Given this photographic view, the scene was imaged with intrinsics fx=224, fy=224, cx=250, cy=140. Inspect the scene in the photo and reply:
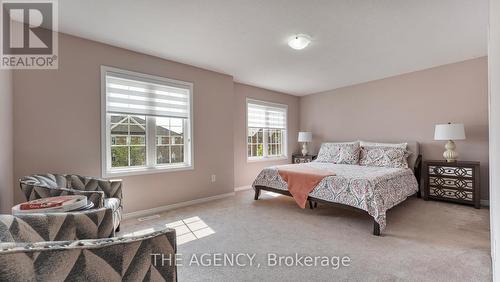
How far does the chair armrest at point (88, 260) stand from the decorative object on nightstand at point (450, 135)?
14.2 feet

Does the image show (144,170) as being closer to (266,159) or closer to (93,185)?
(93,185)

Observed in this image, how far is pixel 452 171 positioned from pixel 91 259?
185 inches

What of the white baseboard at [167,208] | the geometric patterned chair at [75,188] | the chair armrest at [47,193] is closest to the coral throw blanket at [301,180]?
the white baseboard at [167,208]

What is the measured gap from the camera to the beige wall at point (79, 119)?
246 centimetres

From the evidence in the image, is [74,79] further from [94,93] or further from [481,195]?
[481,195]

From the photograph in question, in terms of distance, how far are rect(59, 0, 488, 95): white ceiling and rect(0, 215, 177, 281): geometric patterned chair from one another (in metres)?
2.10

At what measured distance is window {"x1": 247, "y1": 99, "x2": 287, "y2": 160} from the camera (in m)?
5.11

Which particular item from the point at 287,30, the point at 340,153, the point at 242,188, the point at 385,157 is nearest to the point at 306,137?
the point at 340,153

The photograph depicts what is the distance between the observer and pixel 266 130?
214 inches

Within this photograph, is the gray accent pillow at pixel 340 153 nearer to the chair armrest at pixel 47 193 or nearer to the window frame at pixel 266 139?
the window frame at pixel 266 139

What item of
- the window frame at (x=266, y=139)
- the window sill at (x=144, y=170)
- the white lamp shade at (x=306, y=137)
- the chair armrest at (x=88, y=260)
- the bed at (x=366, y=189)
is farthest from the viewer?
the white lamp shade at (x=306, y=137)

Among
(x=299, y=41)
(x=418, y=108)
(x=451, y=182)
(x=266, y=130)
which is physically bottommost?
(x=451, y=182)

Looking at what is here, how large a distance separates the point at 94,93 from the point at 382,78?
16.5ft

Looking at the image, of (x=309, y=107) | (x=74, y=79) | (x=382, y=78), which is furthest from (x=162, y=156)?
(x=382, y=78)
